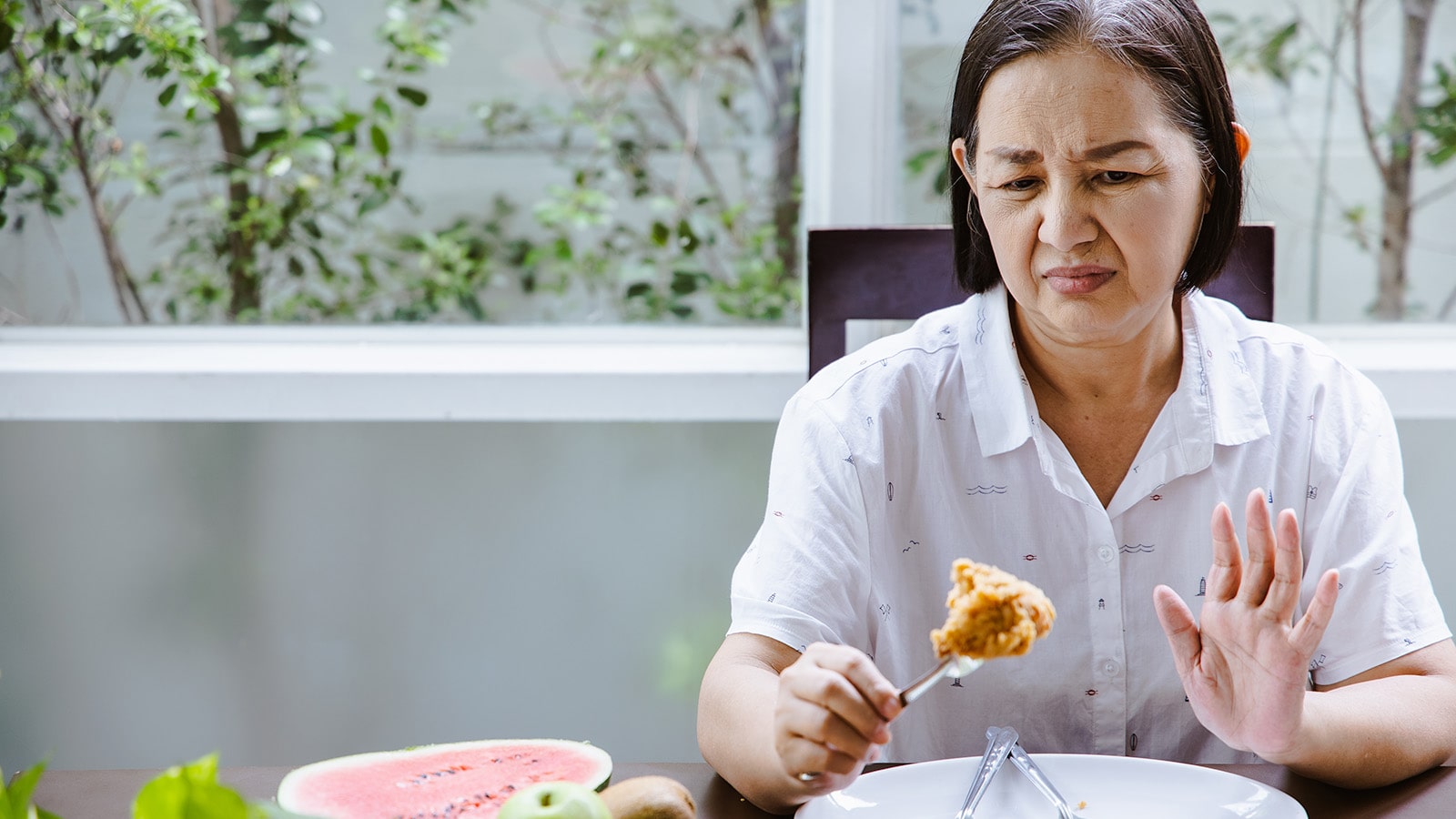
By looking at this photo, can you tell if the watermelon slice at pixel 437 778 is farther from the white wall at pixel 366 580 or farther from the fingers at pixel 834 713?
the white wall at pixel 366 580

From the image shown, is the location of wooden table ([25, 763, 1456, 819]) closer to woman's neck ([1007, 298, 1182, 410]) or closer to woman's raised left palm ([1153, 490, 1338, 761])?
woman's raised left palm ([1153, 490, 1338, 761])

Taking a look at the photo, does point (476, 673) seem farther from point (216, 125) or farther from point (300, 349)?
point (216, 125)

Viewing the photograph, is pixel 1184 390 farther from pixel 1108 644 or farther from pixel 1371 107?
pixel 1371 107

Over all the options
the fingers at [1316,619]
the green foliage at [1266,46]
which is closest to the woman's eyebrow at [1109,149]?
the fingers at [1316,619]

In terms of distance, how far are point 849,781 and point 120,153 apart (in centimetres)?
168

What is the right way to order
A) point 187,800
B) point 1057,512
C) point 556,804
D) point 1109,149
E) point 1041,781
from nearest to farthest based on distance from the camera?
point 187,800 < point 556,804 < point 1041,781 < point 1109,149 < point 1057,512

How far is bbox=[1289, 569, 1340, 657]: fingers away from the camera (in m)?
0.86

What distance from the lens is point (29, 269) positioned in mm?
1933

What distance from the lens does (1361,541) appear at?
1.09m

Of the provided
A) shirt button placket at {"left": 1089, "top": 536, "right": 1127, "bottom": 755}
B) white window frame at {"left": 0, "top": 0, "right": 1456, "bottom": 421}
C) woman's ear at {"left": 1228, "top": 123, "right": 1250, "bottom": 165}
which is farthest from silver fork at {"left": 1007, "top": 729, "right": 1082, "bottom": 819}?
white window frame at {"left": 0, "top": 0, "right": 1456, "bottom": 421}

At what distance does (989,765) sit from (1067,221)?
47 cm

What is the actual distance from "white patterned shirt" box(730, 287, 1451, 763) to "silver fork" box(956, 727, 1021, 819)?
0.70 feet

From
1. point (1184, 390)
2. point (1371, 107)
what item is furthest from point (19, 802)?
point (1371, 107)

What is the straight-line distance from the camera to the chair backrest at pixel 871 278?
1.38 m
